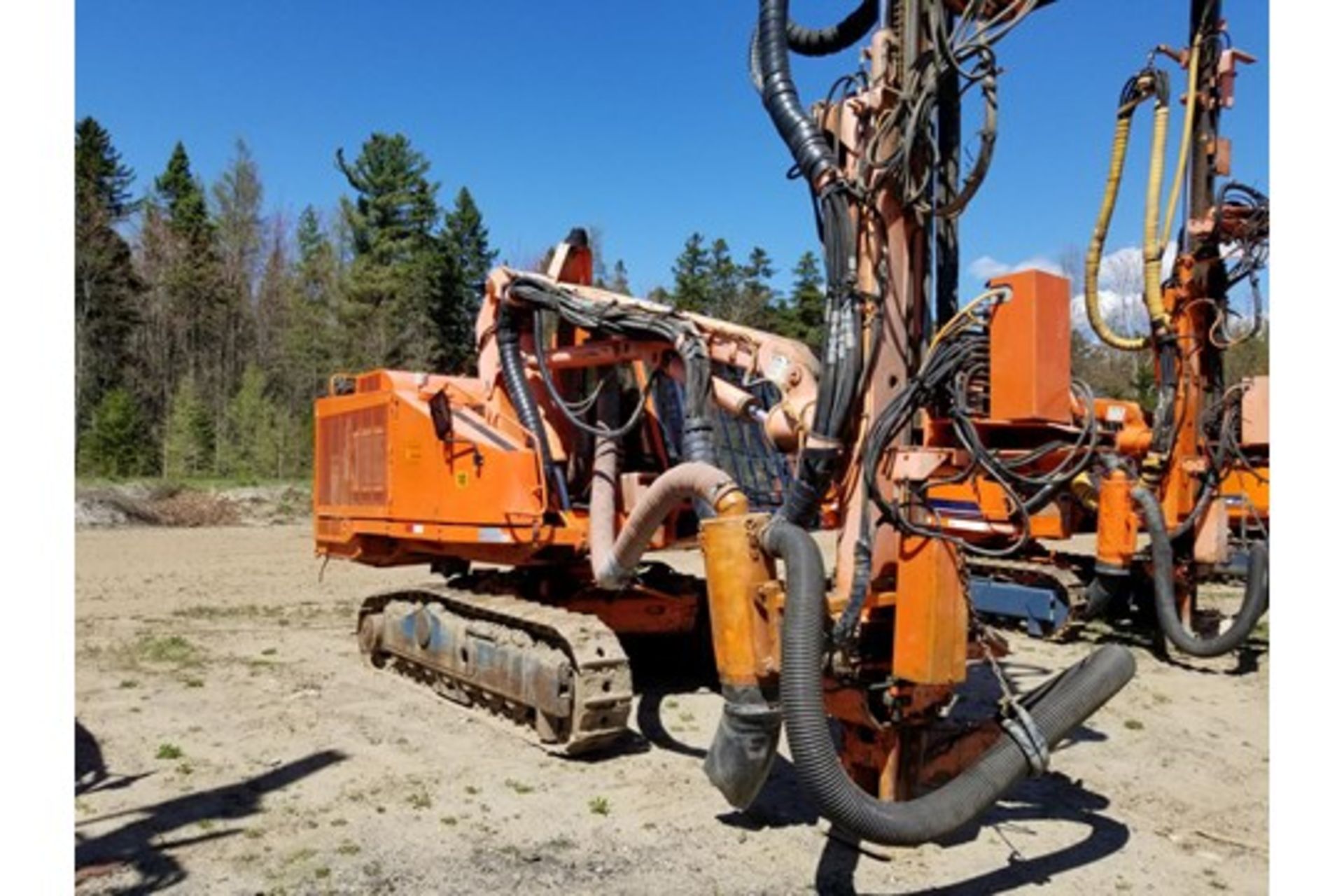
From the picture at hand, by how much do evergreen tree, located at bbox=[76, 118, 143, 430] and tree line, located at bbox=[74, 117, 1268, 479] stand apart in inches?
2.8

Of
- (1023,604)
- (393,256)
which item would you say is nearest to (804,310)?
(393,256)

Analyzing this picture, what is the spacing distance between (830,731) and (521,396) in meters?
4.27

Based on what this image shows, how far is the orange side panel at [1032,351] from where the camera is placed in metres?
4.55

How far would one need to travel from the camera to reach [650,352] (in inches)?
290

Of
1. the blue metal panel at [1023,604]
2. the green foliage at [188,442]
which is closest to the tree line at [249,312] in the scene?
the green foliage at [188,442]

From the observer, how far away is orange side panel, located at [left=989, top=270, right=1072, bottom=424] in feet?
14.9

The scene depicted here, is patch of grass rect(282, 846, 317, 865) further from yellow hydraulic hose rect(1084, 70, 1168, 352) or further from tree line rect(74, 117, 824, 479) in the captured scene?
tree line rect(74, 117, 824, 479)

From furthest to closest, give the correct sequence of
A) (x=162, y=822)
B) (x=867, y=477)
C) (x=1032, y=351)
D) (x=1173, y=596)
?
(x=1173, y=596), (x=162, y=822), (x=867, y=477), (x=1032, y=351)

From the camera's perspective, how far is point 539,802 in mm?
6066

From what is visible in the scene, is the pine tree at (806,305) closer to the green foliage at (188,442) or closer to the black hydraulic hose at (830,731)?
the green foliage at (188,442)

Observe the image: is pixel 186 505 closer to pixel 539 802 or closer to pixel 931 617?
pixel 539 802

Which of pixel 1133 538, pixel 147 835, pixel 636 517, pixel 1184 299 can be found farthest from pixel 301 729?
pixel 1184 299

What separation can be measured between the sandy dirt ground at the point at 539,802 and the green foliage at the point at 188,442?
25347mm

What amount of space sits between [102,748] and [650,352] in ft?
14.5
